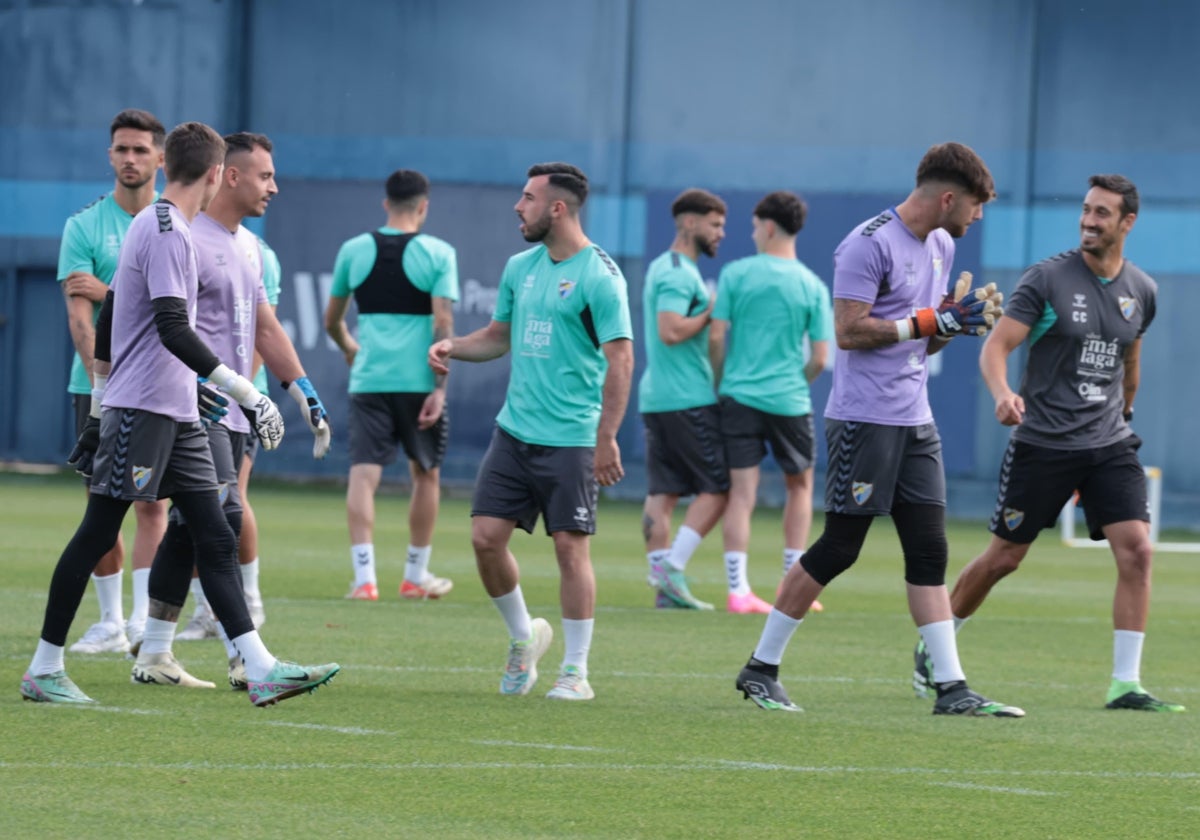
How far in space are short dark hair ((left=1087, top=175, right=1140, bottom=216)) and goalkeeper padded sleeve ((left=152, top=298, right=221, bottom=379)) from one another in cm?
382

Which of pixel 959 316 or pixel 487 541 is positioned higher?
pixel 959 316

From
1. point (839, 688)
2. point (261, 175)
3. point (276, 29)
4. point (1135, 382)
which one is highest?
point (276, 29)

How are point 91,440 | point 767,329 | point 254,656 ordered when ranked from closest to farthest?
1. point 254,656
2. point 91,440
3. point 767,329

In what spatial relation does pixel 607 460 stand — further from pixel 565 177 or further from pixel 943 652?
pixel 943 652

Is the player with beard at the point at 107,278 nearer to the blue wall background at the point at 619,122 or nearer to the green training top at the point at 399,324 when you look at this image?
the green training top at the point at 399,324

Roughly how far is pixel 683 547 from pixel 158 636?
5000 mm

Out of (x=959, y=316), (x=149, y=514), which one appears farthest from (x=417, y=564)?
(x=959, y=316)

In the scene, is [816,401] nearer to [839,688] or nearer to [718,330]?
[718,330]

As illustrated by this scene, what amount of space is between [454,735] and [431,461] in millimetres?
5507

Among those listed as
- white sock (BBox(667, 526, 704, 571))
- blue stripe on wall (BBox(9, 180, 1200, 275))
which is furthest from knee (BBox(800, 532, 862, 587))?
blue stripe on wall (BBox(9, 180, 1200, 275))

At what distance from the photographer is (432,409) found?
1257 cm

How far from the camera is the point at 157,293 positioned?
7.34 metres

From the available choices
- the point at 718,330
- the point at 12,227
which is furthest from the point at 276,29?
the point at 718,330

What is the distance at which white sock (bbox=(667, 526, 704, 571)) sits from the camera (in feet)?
41.4
